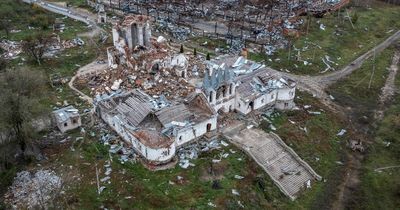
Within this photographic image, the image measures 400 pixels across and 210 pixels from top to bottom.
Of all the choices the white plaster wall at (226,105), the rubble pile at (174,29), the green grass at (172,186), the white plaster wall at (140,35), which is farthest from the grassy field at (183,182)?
the rubble pile at (174,29)

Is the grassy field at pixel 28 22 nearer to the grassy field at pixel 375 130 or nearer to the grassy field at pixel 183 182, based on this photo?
the grassy field at pixel 183 182

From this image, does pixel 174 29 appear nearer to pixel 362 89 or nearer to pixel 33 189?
pixel 362 89

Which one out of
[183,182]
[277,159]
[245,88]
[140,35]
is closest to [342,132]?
[277,159]

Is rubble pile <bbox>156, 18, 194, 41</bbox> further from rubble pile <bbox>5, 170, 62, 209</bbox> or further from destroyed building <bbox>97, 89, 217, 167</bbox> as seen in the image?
rubble pile <bbox>5, 170, 62, 209</bbox>

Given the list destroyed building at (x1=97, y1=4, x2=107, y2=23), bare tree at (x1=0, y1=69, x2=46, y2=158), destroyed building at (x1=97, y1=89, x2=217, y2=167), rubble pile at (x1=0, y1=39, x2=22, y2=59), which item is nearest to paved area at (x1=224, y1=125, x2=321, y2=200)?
destroyed building at (x1=97, y1=89, x2=217, y2=167)

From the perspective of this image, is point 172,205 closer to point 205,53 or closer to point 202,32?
point 205,53

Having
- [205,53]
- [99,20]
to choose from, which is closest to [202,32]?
[205,53]
